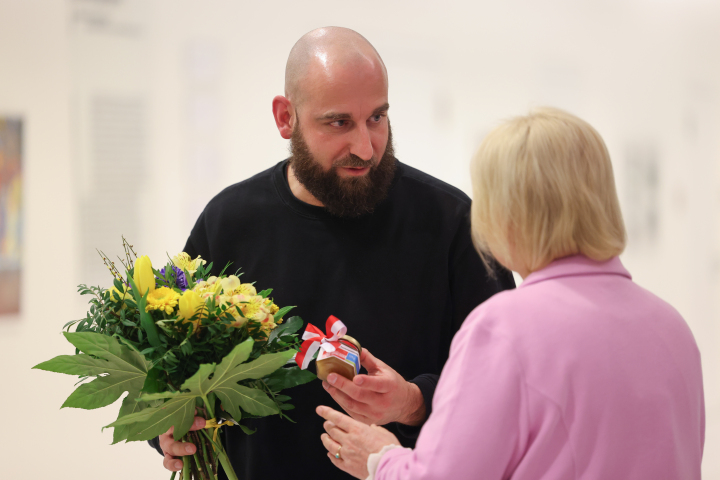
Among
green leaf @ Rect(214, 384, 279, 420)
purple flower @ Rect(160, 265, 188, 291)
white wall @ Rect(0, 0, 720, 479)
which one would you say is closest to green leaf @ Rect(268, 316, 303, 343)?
green leaf @ Rect(214, 384, 279, 420)

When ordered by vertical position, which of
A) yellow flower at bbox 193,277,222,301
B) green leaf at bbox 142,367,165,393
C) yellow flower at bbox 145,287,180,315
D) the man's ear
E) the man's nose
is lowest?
green leaf at bbox 142,367,165,393

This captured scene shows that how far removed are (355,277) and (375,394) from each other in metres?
0.42

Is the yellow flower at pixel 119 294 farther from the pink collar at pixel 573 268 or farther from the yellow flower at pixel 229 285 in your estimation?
the pink collar at pixel 573 268

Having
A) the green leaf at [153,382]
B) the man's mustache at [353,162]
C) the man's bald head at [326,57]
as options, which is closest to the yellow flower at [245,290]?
the green leaf at [153,382]

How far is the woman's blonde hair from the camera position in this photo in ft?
3.36

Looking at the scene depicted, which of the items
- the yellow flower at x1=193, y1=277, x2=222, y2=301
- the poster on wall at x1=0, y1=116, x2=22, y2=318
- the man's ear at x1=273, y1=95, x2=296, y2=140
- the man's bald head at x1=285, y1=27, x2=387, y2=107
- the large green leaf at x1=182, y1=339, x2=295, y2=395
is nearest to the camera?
the large green leaf at x1=182, y1=339, x2=295, y2=395

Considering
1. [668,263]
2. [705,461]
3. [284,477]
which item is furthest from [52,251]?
[705,461]

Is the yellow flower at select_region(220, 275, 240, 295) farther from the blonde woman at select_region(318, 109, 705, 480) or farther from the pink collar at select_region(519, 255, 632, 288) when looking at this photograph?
the pink collar at select_region(519, 255, 632, 288)

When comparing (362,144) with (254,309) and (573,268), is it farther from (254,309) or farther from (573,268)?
(573,268)

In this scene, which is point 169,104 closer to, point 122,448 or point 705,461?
point 122,448

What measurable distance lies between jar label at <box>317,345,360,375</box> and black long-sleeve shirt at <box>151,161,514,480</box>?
1.22 ft

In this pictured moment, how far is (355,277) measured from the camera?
68.8 inches

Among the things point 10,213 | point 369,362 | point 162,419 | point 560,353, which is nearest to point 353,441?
point 369,362

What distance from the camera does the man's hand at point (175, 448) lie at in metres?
1.29
